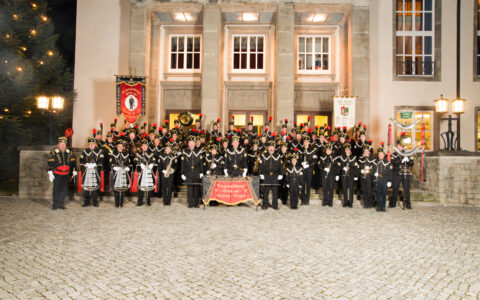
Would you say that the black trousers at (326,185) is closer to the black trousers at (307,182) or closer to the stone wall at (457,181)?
the black trousers at (307,182)

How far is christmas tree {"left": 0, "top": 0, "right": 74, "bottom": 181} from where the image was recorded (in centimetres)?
1562

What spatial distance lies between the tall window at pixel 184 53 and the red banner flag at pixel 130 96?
4566 millimetres

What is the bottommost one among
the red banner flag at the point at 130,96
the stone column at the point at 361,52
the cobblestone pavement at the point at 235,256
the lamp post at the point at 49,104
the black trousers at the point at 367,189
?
the cobblestone pavement at the point at 235,256

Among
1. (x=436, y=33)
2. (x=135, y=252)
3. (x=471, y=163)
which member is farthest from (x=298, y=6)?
(x=135, y=252)

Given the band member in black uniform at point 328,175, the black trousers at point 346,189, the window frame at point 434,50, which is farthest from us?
the window frame at point 434,50

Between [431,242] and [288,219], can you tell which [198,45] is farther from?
[431,242]

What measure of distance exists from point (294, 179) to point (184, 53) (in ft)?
40.1

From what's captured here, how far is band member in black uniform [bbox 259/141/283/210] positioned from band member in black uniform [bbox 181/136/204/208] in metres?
2.14

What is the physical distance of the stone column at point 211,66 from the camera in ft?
56.0

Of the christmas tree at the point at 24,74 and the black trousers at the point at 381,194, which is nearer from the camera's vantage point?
the black trousers at the point at 381,194

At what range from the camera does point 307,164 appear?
476 inches

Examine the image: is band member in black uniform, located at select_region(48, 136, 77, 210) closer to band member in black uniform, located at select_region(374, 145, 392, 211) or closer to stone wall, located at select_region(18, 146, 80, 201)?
stone wall, located at select_region(18, 146, 80, 201)

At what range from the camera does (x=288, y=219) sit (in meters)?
9.45

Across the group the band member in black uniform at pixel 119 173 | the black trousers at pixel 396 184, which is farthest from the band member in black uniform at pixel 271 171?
the band member in black uniform at pixel 119 173
